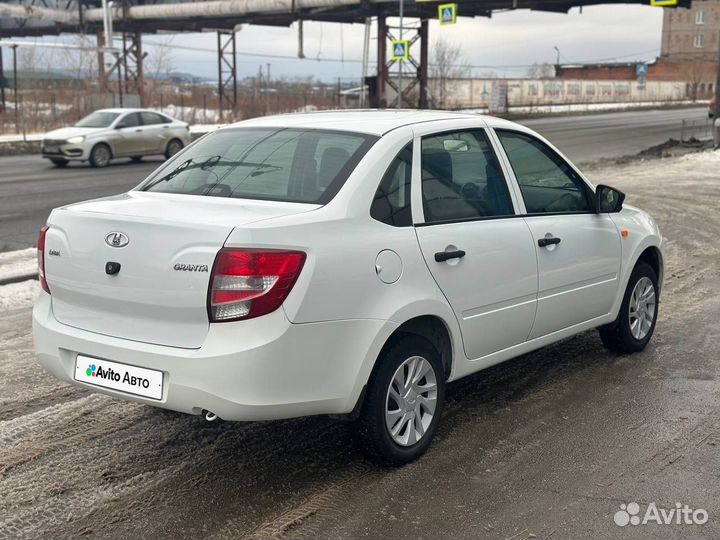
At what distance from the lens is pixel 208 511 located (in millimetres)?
3812

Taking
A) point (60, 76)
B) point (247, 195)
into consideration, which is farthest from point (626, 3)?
point (60, 76)

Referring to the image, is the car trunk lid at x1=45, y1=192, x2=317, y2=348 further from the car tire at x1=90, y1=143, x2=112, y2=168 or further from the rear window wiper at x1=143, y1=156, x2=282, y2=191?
the car tire at x1=90, y1=143, x2=112, y2=168

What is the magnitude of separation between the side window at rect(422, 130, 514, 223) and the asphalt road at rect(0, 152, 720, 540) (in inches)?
46.9

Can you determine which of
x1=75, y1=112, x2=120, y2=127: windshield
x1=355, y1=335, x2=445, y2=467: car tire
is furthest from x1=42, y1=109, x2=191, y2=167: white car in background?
x1=355, y1=335, x2=445, y2=467: car tire

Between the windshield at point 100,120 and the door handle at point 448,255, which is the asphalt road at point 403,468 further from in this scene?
the windshield at point 100,120

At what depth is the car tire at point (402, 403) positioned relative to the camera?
4.11m

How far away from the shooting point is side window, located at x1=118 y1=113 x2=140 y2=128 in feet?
76.2

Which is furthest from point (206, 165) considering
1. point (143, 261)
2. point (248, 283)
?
point (248, 283)

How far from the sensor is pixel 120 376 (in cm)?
396

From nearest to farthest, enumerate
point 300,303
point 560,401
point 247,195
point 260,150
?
point 300,303
point 247,195
point 260,150
point 560,401

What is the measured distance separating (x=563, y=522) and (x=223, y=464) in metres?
1.67

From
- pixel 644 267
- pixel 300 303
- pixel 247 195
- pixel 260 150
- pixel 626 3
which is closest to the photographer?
pixel 300 303

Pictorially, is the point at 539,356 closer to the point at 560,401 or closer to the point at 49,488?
the point at 560,401

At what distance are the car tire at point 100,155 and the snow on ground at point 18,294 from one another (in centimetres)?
1478
